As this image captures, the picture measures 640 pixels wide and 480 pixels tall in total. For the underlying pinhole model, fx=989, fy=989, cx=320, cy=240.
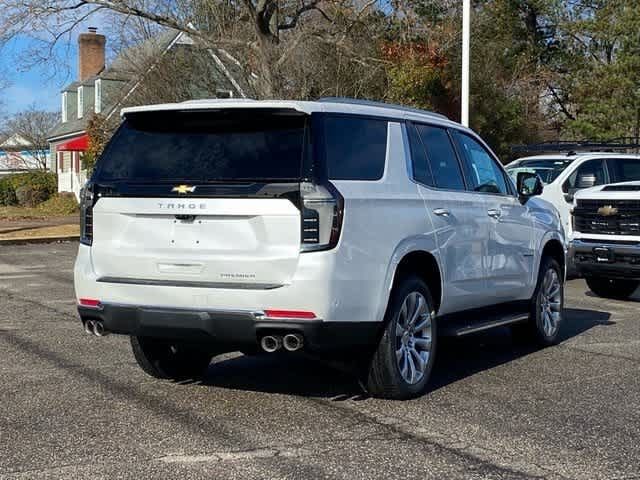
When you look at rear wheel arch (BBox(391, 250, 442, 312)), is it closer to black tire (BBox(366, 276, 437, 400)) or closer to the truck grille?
black tire (BBox(366, 276, 437, 400))

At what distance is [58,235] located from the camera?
2344cm

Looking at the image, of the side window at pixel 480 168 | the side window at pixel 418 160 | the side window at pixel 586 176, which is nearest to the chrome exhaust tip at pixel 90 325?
the side window at pixel 418 160

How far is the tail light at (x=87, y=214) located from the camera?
6691 millimetres

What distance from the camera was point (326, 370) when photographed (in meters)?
7.87

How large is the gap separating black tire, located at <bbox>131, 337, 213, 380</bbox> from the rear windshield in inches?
53.5

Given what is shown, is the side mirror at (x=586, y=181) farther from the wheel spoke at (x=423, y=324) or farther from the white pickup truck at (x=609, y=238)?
the wheel spoke at (x=423, y=324)

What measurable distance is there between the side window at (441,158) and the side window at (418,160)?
0.06 meters

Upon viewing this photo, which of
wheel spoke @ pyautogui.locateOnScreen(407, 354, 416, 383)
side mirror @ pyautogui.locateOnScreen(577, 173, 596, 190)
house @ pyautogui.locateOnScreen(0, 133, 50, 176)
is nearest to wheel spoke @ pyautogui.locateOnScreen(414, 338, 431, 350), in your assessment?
wheel spoke @ pyautogui.locateOnScreen(407, 354, 416, 383)

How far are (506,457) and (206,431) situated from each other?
1.78m

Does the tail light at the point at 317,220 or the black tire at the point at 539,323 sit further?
the black tire at the point at 539,323

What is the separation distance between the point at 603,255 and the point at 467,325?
520 centimetres

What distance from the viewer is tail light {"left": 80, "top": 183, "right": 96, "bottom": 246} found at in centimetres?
669

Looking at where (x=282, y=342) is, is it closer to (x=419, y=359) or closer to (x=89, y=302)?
(x=419, y=359)

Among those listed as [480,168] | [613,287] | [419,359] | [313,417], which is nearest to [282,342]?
[313,417]
